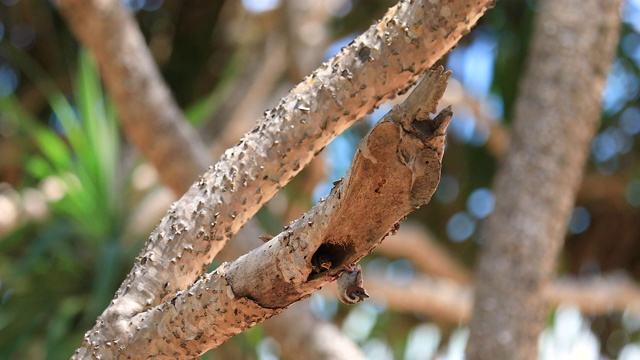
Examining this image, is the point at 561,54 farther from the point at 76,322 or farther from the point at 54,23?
the point at 54,23

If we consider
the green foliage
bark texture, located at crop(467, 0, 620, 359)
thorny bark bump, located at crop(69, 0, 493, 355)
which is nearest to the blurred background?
the green foliage

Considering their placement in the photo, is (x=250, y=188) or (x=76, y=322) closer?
(x=250, y=188)

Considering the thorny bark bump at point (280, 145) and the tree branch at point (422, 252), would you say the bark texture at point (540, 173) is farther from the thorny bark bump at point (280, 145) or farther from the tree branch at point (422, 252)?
the thorny bark bump at point (280, 145)

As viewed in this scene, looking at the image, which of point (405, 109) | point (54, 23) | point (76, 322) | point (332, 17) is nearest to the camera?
point (405, 109)

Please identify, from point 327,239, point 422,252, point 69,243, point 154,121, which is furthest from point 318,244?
point 422,252

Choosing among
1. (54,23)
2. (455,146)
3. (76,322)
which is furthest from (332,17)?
(76,322)

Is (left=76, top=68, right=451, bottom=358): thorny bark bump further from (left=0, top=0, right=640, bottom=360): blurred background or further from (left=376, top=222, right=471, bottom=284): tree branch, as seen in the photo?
(left=376, top=222, right=471, bottom=284): tree branch
